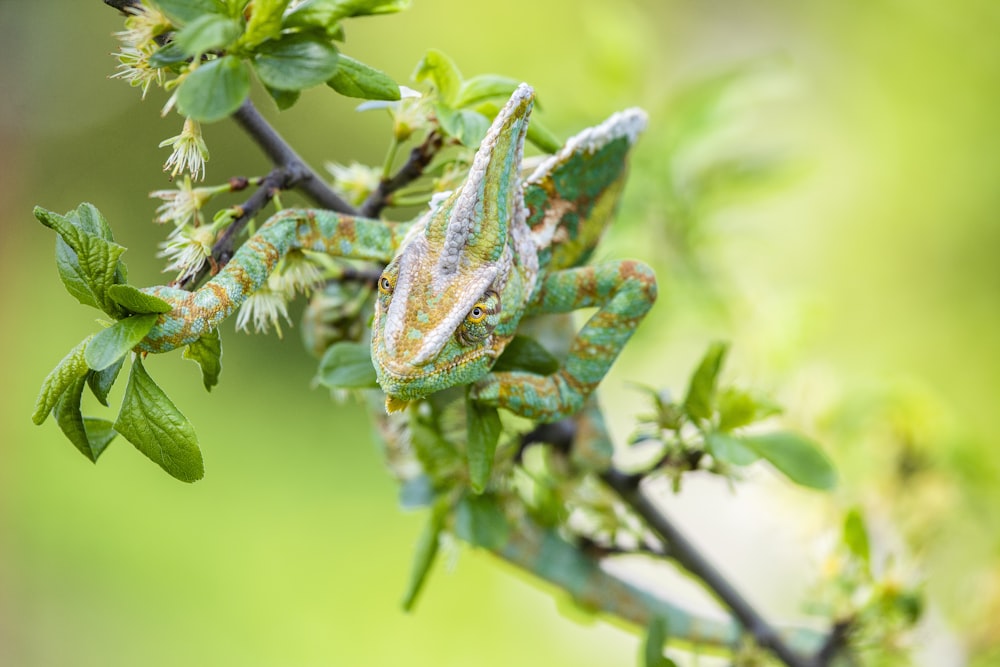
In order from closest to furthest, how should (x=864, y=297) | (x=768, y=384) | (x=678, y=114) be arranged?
(x=768, y=384)
(x=678, y=114)
(x=864, y=297)

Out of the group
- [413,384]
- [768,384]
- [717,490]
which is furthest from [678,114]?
[717,490]

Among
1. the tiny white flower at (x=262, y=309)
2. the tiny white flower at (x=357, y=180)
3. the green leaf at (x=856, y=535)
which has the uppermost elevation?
the tiny white flower at (x=357, y=180)

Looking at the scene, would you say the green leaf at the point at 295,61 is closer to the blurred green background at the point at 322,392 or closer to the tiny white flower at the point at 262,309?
the tiny white flower at the point at 262,309

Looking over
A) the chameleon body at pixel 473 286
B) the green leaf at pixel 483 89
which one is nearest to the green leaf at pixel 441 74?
the green leaf at pixel 483 89

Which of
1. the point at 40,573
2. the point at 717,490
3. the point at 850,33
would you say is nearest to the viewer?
the point at 717,490

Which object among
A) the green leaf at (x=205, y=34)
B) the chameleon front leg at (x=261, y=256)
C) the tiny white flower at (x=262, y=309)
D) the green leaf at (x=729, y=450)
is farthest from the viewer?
the green leaf at (x=729, y=450)

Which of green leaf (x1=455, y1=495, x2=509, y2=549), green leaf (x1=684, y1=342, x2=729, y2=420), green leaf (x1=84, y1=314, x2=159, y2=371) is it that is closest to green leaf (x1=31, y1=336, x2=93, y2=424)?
green leaf (x1=84, y1=314, x2=159, y2=371)

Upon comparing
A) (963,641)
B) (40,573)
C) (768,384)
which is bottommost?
(40,573)

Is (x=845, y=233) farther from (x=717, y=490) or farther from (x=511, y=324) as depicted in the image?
(x=511, y=324)
